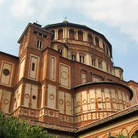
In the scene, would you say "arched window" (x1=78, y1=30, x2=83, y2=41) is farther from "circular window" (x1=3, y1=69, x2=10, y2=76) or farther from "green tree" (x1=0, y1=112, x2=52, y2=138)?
"green tree" (x1=0, y1=112, x2=52, y2=138)

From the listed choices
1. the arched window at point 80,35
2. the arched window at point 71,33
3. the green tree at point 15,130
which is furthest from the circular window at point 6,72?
the arched window at point 80,35

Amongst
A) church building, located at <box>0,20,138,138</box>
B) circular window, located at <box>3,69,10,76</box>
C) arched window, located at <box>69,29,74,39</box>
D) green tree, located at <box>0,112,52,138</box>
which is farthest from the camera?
arched window, located at <box>69,29,74,39</box>

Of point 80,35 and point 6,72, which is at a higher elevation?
point 80,35

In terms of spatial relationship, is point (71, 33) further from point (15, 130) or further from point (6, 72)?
point (15, 130)

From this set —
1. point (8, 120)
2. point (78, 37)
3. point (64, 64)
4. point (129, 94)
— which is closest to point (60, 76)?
point (64, 64)

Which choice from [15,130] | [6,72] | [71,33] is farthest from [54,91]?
[71,33]

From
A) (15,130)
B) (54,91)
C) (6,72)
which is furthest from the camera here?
(6,72)

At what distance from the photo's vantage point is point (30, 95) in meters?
24.1

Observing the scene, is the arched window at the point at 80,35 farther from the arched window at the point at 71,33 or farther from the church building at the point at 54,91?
the church building at the point at 54,91

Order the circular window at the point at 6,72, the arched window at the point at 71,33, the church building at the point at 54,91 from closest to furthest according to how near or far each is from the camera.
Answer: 1. the church building at the point at 54,91
2. the circular window at the point at 6,72
3. the arched window at the point at 71,33

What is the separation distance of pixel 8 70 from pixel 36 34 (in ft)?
20.4

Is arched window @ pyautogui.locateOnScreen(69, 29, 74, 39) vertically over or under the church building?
over

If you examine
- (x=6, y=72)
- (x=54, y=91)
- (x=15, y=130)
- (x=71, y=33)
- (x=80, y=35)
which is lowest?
(x=15, y=130)

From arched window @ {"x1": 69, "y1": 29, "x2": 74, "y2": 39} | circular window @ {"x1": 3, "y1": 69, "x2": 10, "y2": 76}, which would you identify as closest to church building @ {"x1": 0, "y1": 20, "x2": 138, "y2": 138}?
circular window @ {"x1": 3, "y1": 69, "x2": 10, "y2": 76}
